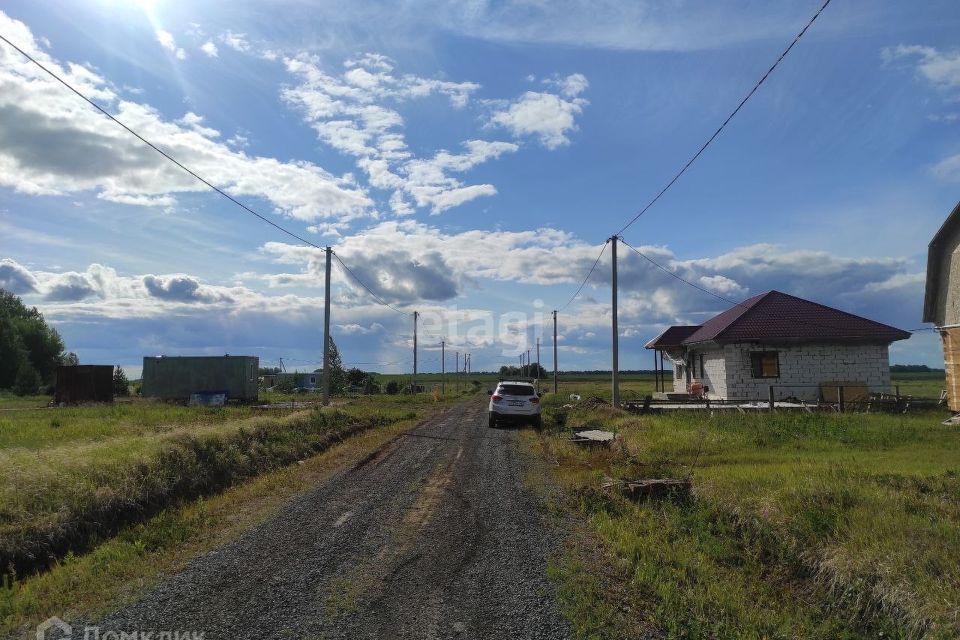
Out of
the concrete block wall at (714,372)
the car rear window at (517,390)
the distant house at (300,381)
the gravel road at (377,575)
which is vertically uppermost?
the concrete block wall at (714,372)

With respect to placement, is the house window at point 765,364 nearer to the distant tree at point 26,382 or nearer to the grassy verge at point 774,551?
the grassy verge at point 774,551

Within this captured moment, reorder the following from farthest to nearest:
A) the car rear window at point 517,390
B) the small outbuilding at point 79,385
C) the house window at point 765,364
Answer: the small outbuilding at point 79,385 → the house window at point 765,364 → the car rear window at point 517,390

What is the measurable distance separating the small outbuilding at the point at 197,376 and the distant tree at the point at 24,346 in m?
18.2

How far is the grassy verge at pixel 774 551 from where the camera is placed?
5125 millimetres

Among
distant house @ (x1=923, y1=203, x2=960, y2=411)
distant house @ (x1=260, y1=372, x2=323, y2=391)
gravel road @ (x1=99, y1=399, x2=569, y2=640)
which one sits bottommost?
gravel road @ (x1=99, y1=399, x2=569, y2=640)

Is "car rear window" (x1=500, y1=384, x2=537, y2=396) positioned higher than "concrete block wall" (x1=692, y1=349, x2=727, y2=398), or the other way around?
"concrete block wall" (x1=692, y1=349, x2=727, y2=398)

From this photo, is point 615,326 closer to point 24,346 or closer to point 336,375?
point 336,375

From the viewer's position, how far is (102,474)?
917cm

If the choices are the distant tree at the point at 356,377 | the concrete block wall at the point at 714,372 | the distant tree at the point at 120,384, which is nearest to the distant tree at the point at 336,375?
the distant tree at the point at 356,377

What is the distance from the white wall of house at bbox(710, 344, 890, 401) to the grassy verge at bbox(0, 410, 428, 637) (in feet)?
70.8

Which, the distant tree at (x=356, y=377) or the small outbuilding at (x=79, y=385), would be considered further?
the distant tree at (x=356, y=377)

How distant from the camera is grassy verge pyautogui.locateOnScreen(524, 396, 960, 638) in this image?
512cm

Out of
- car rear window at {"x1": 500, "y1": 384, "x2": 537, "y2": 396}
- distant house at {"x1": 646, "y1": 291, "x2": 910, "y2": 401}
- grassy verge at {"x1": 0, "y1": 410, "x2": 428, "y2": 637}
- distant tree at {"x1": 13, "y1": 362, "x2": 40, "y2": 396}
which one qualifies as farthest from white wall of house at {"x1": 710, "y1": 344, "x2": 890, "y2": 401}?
distant tree at {"x1": 13, "y1": 362, "x2": 40, "y2": 396}

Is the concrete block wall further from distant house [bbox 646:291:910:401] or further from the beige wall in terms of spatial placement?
the beige wall
